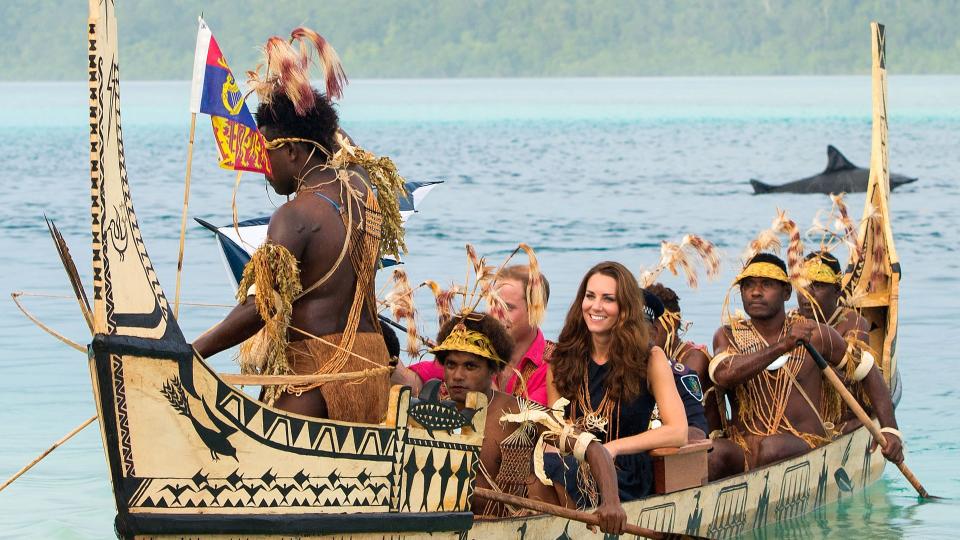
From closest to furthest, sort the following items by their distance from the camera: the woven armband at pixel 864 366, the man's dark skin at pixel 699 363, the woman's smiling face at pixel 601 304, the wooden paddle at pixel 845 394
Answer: the woman's smiling face at pixel 601 304 < the man's dark skin at pixel 699 363 < the wooden paddle at pixel 845 394 < the woven armband at pixel 864 366

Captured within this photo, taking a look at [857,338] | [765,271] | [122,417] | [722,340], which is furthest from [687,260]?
[122,417]

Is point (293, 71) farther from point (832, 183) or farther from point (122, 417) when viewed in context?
point (832, 183)

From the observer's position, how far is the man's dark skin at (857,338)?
30.9 feet

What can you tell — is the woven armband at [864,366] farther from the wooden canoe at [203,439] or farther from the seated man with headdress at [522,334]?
the wooden canoe at [203,439]

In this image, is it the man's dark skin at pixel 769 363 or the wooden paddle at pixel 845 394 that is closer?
the man's dark skin at pixel 769 363

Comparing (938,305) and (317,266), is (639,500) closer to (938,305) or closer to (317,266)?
(317,266)

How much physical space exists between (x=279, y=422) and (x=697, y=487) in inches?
98.2

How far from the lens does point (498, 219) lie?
32.3 meters

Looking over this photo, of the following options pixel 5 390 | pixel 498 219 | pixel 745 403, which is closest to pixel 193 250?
pixel 498 219

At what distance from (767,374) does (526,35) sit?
14529 centimetres

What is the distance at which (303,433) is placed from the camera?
6074 mm

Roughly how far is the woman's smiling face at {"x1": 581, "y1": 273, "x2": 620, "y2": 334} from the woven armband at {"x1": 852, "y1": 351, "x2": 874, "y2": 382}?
2.64 m

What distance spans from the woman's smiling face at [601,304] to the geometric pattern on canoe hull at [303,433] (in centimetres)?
129

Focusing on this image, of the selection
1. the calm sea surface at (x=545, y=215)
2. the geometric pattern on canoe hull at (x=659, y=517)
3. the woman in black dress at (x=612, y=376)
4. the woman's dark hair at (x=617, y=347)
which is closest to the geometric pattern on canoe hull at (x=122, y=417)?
the woman in black dress at (x=612, y=376)
